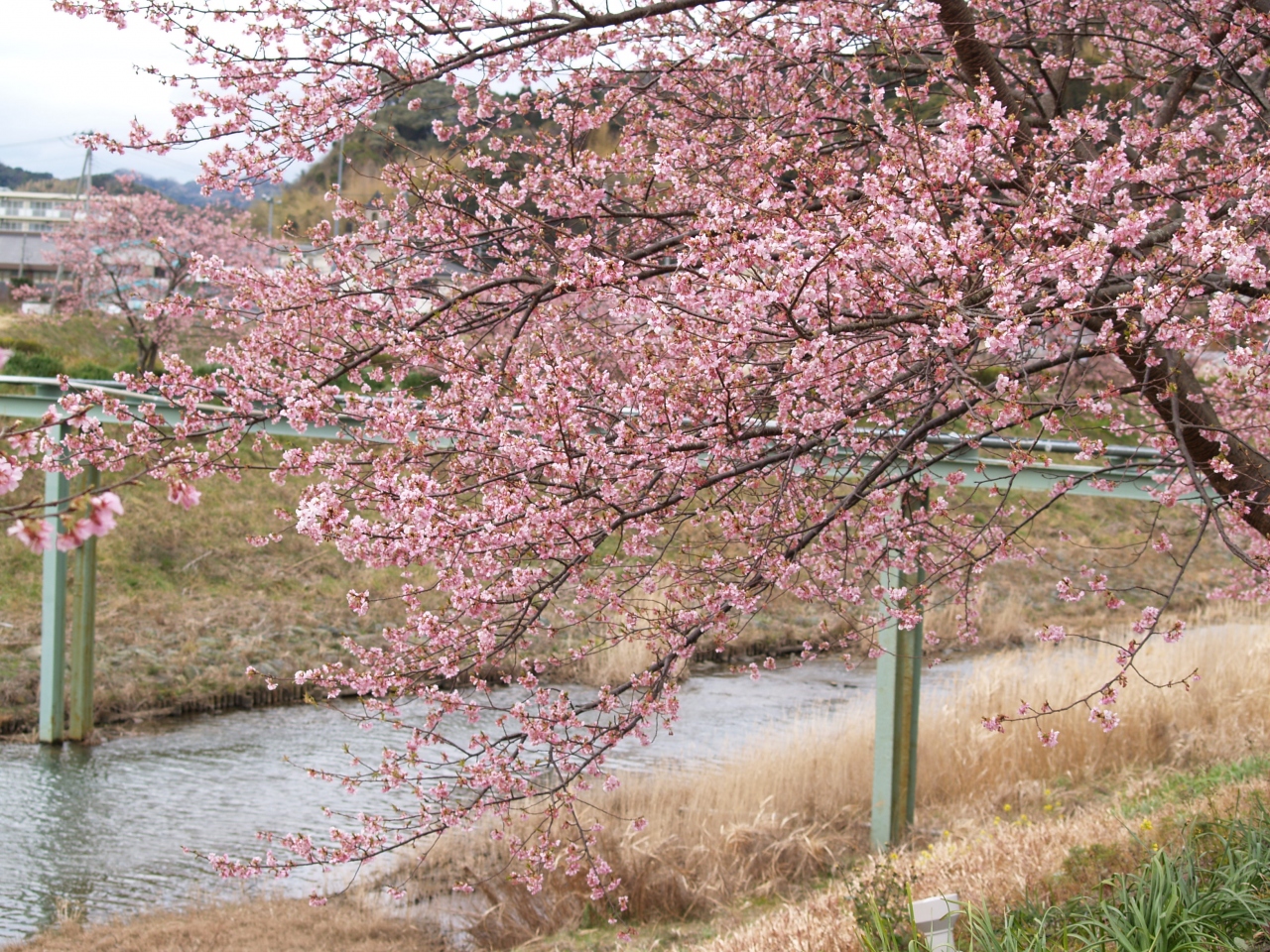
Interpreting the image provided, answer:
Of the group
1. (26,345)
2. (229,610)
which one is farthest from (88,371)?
(229,610)

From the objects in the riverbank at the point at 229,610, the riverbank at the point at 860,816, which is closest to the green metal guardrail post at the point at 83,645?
the riverbank at the point at 229,610

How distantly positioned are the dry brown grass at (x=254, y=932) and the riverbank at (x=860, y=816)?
92 millimetres

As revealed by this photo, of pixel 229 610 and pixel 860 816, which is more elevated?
pixel 229 610

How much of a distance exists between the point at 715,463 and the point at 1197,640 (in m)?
10.4

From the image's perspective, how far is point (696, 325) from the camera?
412cm

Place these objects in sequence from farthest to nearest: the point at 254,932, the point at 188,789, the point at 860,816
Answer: the point at 188,789, the point at 860,816, the point at 254,932

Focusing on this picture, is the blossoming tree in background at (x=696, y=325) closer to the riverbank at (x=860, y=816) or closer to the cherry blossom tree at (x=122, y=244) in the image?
the riverbank at (x=860, y=816)

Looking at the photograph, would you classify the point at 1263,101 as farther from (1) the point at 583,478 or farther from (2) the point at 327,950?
(2) the point at 327,950

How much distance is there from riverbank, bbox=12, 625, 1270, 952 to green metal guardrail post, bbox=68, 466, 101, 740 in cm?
630

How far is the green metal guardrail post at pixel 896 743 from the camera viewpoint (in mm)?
8719

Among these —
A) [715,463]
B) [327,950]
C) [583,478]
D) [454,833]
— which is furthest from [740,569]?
[454,833]

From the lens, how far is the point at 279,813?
36.6 feet

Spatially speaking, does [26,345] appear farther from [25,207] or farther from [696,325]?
[25,207]

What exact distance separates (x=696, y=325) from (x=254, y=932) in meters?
5.74
